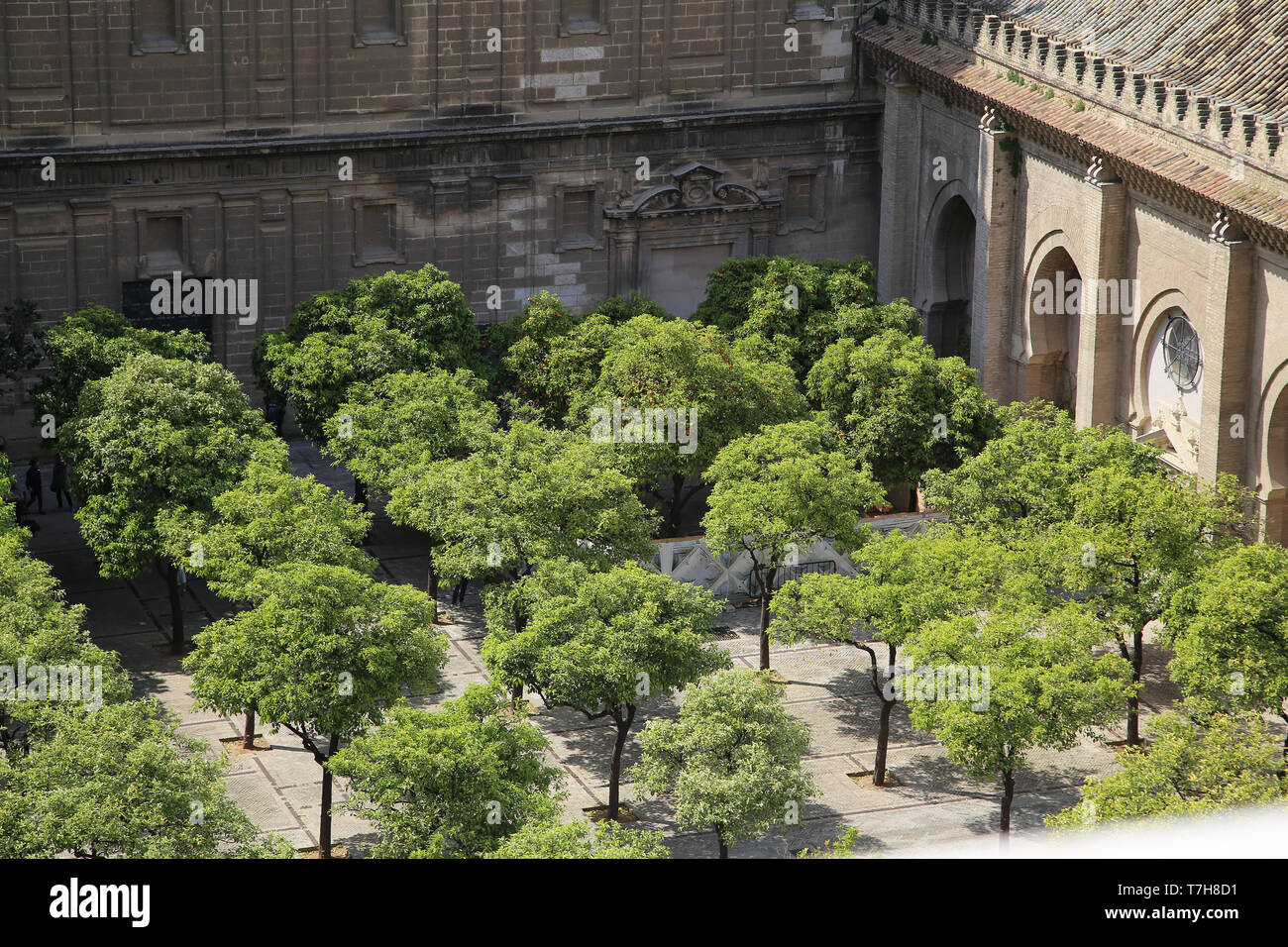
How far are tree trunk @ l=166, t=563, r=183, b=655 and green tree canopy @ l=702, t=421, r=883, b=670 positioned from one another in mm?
13534

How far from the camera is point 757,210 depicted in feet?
217

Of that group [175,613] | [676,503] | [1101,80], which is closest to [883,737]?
[676,503]

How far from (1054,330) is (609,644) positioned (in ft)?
88.7

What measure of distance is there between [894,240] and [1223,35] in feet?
56.9

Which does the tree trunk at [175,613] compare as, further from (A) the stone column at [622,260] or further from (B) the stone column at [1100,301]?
(B) the stone column at [1100,301]

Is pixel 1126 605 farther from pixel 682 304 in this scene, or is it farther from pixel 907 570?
pixel 682 304

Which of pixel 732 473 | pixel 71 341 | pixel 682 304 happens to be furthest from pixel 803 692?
→ pixel 682 304

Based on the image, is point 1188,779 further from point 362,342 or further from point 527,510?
point 362,342

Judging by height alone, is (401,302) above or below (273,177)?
below

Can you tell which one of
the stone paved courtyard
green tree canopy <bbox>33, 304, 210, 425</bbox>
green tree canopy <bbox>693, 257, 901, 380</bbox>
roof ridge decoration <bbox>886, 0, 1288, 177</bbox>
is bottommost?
the stone paved courtyard

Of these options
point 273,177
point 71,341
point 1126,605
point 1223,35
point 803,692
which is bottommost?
point 803,692

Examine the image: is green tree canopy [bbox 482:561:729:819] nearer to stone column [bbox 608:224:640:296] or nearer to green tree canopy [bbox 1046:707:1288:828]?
green tree canopy [bbox 1046:707:1288:828]

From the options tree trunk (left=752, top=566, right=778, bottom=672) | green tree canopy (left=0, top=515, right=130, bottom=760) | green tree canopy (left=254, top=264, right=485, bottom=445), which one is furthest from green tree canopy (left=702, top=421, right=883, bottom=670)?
green tree canopy (left=0, top=515, right=130, bottom=760)

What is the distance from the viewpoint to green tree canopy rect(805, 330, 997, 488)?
48656 mm
